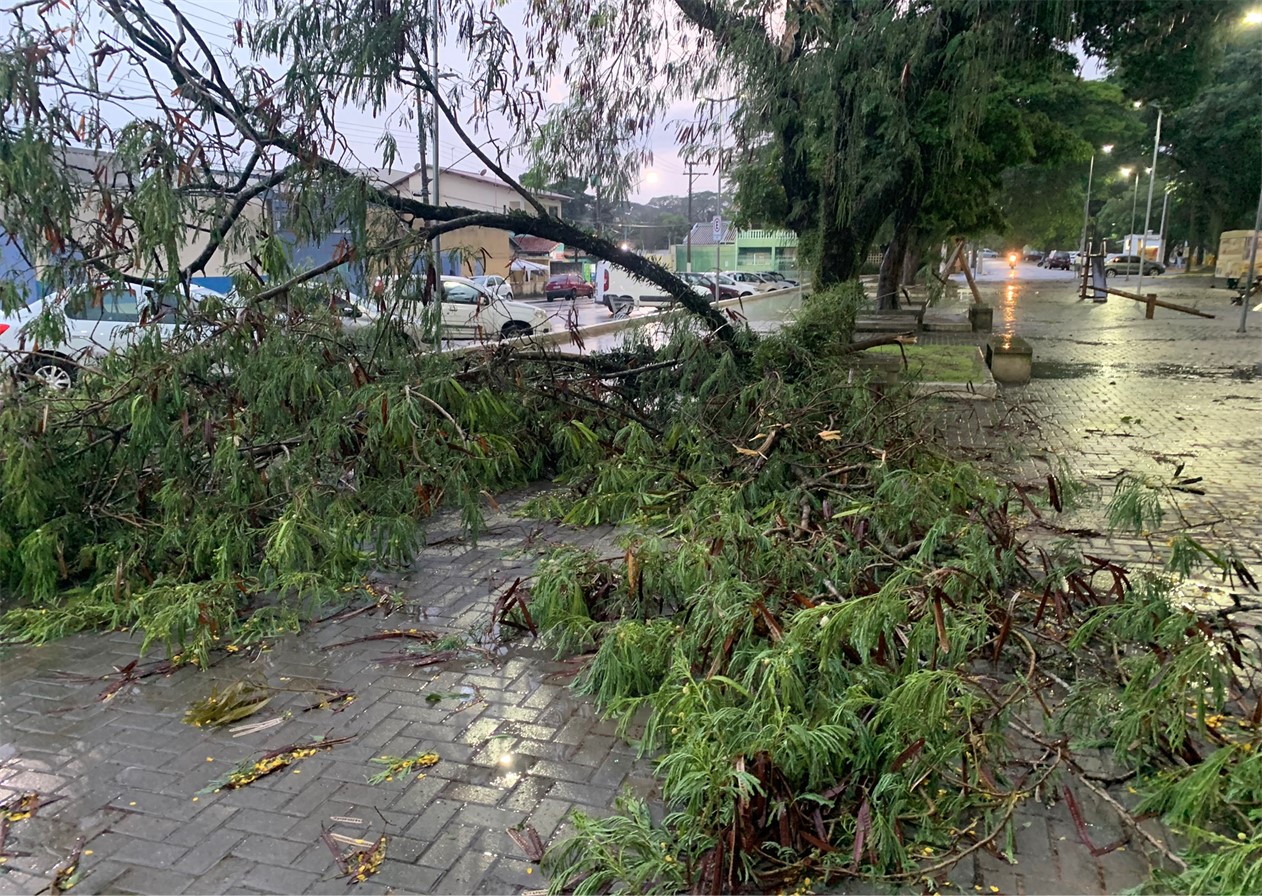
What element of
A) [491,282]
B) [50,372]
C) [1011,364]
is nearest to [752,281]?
[1011,364]

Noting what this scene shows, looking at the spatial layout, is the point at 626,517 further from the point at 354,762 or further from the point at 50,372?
the point at 50,372

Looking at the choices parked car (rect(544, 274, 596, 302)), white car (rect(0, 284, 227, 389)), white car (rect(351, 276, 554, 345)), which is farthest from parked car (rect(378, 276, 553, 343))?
parked car (rect(544, 274, 596, 302))

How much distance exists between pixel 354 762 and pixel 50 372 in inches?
154

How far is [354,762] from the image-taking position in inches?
129

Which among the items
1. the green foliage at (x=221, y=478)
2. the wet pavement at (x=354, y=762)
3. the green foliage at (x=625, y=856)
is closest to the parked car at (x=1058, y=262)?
the wet pavement at (x=354, y=762)

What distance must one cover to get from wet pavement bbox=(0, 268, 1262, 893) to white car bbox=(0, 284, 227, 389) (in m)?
2.01

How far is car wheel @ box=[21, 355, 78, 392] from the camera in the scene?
17.6 ft

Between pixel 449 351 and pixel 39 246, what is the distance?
2982mm

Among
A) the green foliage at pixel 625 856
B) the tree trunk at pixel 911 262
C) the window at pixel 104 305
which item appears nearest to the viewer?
the green foliage at pixel 625 856

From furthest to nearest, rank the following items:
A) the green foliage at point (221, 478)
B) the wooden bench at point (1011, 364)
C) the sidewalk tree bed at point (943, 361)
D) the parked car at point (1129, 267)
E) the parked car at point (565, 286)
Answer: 1. the parked car at point (1129, 267)
2. the parked car at point (565, 286)
3. the wooden bench at point (1011, 364)
4. the sidewalk tree bed at point (943, 361)
5. the green foliage at point (221, 478)

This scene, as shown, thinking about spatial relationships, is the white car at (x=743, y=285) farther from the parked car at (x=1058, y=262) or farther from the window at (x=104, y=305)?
the parked car at (x=1058, y=262)

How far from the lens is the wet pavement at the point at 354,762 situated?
8.79 ft

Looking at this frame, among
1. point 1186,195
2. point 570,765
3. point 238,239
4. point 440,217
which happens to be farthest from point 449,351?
point 1186,195

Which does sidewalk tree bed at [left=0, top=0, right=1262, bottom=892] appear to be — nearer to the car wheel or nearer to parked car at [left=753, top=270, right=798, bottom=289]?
the car wheel
